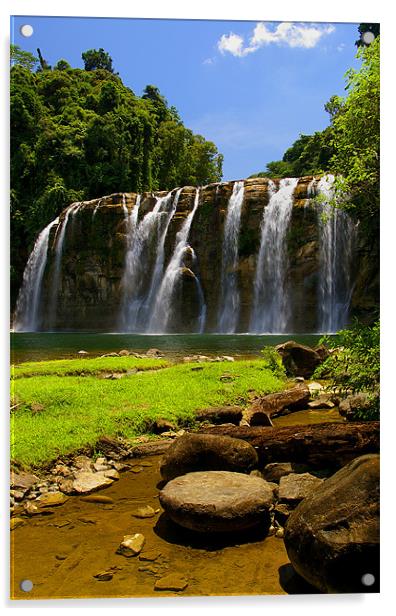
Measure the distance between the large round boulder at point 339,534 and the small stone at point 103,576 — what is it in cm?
80

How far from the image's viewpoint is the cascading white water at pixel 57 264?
11.4m

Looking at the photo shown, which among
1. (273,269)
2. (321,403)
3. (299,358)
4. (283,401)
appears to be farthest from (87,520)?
(273,269)

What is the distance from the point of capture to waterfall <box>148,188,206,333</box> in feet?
38.6

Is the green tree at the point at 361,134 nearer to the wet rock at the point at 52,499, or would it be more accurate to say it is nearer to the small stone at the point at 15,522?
the wet rock at the point at 52,499

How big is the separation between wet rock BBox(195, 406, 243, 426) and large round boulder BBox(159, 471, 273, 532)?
1.02m

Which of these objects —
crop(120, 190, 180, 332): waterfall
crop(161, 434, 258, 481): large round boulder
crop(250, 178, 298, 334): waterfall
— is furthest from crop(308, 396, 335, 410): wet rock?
crop(120, 190, 180, 332): waterfall

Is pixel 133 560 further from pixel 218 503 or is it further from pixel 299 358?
pixel 299 358

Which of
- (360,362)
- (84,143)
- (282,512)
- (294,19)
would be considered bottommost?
(282,512)

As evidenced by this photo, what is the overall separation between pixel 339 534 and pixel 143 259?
12435 millimetres

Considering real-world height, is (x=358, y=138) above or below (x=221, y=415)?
above

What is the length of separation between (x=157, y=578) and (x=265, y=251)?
9.93 metres

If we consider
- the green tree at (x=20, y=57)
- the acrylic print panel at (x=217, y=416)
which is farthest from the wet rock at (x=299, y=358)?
the green tree at (x=20, y=57)

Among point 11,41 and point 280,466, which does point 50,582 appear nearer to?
point 280,466

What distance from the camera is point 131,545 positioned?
229 cm
